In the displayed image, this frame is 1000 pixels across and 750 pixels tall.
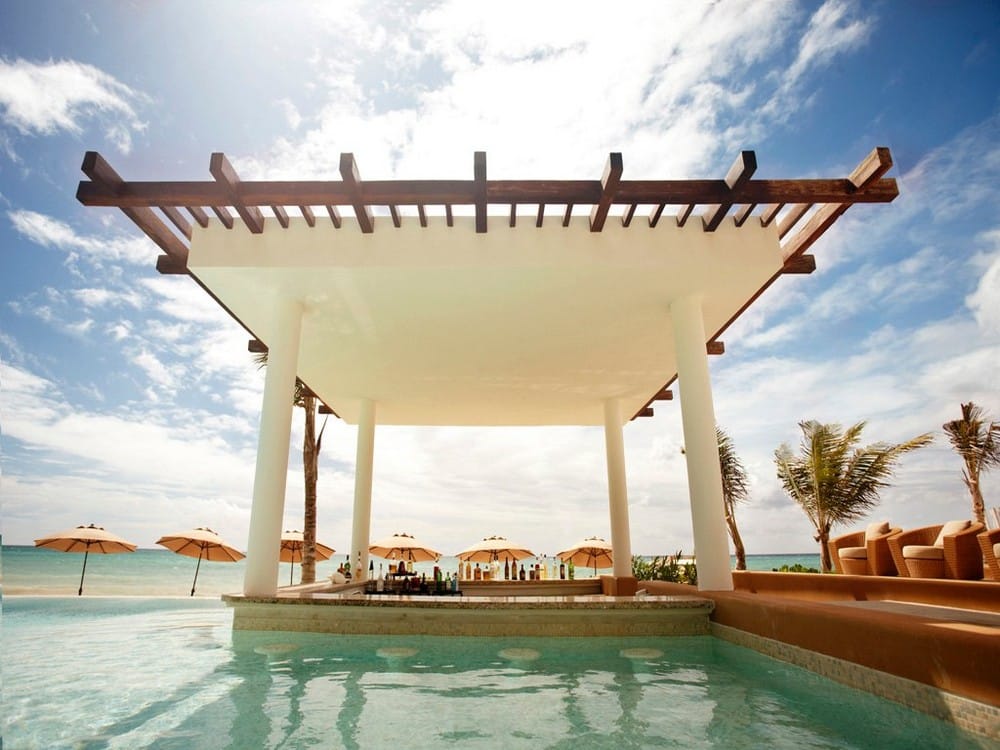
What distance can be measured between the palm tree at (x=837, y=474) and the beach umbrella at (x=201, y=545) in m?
16.9

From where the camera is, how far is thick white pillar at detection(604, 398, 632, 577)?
12.9 m

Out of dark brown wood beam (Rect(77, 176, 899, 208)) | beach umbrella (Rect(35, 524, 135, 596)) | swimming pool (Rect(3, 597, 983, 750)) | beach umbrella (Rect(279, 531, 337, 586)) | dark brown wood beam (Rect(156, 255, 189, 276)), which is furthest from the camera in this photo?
beach umbrella (Rect(279, 531, 337, 586))

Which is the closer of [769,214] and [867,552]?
[769,214]

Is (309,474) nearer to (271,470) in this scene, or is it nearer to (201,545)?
(201,545)

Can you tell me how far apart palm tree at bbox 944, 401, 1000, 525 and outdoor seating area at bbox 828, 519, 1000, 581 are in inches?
613

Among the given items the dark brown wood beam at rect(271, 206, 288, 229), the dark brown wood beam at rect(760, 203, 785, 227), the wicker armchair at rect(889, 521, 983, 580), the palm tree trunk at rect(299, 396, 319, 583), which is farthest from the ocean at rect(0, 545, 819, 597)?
the dark brown wood beam at rect(760, 203, 785, 227)

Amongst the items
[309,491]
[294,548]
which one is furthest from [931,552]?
[294,548]

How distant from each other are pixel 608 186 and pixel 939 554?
6.89 meters

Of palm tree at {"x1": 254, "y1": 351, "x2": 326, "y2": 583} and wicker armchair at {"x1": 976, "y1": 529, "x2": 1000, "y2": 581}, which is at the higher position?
palm tree at {"x1": 254, "y1": 351, "x2": 326, "y2": 583}

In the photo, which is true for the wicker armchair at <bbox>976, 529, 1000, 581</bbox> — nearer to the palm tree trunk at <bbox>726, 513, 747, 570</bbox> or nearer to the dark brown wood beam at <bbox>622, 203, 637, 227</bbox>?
the dark brown wood beam at <bbox>622, 203, 637, 227</bbox>

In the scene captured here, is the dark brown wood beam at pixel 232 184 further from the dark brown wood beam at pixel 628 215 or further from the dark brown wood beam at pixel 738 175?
the dark brown wood beam at pixel 738 175

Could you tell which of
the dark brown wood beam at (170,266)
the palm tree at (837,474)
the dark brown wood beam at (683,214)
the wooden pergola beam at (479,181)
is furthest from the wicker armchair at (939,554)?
the dark brown wood beam at (170,266)

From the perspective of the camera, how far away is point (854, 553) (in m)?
9.15

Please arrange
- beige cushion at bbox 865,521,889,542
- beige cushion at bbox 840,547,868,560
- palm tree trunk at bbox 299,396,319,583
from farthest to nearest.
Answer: palm tree trunk at bbox 299,396,319,583 < beige cushion at bbox 840,547,868,560 < beige cushion at bbox 865,521,889,542
